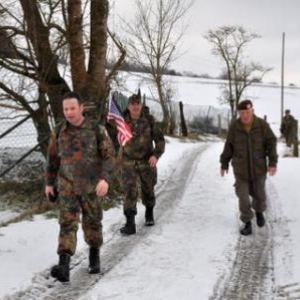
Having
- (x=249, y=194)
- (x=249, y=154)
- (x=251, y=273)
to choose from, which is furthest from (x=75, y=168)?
(x=249, y=194)

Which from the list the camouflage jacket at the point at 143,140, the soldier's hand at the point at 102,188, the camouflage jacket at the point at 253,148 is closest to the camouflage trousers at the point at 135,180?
the camouflage jacket at the point at 143,140

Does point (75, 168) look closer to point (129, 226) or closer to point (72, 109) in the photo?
point (72, 109)

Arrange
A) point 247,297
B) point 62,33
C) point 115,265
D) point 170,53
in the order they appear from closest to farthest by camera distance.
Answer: point 247,297 < point 115,265 < point 62,33 < point 170,53

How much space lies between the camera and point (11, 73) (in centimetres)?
→ 1037

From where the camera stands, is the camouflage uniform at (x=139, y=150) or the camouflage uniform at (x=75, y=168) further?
the camouflage uniform at (x=139, y=150)


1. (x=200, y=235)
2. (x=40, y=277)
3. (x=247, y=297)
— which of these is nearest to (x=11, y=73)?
(x=200, y=235)

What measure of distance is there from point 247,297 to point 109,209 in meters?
4.05

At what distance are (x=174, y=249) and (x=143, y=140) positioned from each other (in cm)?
168

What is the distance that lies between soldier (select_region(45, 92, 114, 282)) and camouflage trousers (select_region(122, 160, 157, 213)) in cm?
195

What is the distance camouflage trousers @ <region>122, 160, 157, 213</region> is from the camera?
26.0 feet

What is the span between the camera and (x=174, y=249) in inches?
277

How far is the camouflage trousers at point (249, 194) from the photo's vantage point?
26.1 feet

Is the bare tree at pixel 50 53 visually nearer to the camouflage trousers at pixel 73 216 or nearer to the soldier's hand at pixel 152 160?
the soldier's hand at pixel 152 160

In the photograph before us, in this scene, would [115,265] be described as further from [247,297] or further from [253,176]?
[253,176]
